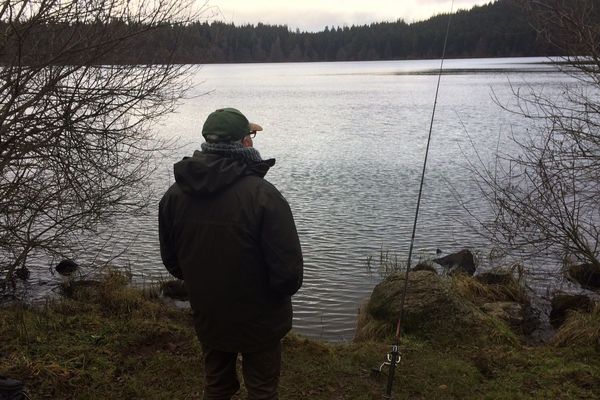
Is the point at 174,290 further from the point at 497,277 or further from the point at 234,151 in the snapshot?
the point at 234,151

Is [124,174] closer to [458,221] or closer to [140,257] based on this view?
[140,257]

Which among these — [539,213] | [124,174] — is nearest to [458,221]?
[539,213]

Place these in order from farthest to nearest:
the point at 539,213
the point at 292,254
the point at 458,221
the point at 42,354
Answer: the point at 458,221
the point at 539,213
the point at 42,354
the point at 292,254

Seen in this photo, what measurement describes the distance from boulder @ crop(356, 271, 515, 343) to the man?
3.92 metres

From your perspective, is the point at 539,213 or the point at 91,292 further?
the point at 91,292

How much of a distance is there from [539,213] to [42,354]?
6122 millimetres

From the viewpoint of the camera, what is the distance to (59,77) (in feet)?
17.6

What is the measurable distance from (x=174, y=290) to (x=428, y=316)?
4710 mm

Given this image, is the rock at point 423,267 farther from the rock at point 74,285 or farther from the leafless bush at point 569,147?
the rock at point 74,285

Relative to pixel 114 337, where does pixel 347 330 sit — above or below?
below

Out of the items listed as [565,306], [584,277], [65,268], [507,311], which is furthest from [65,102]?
[584,277]

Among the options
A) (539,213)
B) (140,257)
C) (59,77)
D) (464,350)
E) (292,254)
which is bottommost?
(140,257)

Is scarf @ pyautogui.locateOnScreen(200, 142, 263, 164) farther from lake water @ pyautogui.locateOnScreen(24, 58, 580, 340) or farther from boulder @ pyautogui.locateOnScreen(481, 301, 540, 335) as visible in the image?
boulder @ pyautogui.locateOnScreen(481, 301, 540, 335)

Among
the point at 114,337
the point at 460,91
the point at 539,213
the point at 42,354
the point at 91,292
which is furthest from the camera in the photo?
the point at 460,91
